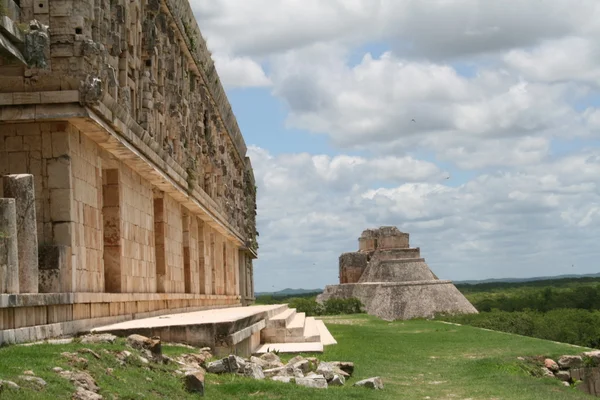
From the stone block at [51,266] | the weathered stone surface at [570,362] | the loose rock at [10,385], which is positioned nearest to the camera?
the loose rock at [10,385]

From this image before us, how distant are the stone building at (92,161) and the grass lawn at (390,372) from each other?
1.33 meters

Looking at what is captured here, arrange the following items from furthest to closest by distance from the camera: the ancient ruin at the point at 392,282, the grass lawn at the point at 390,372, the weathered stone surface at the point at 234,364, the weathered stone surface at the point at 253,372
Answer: the ancient ruin at the point at 392,282
the weathered stone surface at the point at 253,372
the weathered stone surface at the point at 234,364
the grass lawn at the point at 390,372

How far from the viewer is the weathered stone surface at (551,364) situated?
1714 cm

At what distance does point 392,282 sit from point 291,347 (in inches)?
1297

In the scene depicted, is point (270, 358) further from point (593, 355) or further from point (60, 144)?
point (593, 355)

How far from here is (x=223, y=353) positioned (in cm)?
1116

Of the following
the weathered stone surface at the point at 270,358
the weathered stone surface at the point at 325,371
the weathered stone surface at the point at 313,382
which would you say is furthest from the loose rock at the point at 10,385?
the weathered stone surface at the point at 270,358

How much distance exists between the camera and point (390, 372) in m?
14.6

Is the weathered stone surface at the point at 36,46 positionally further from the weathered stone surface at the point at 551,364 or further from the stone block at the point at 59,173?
the weathered stone surface at the point at 551,364

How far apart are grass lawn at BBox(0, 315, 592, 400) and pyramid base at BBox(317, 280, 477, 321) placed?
18.7 metres

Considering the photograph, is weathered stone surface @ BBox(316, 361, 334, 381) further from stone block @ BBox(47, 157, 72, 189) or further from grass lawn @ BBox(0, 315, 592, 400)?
stone block @ BBox(47, 157, 72, 189)

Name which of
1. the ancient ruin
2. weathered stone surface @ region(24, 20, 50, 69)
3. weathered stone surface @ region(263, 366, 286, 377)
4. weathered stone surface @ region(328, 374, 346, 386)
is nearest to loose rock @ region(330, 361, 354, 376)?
weathered stone surface @ region(328, 374, 346, 386)

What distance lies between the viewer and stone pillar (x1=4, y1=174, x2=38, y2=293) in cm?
948

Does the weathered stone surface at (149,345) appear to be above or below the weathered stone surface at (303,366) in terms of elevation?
above
